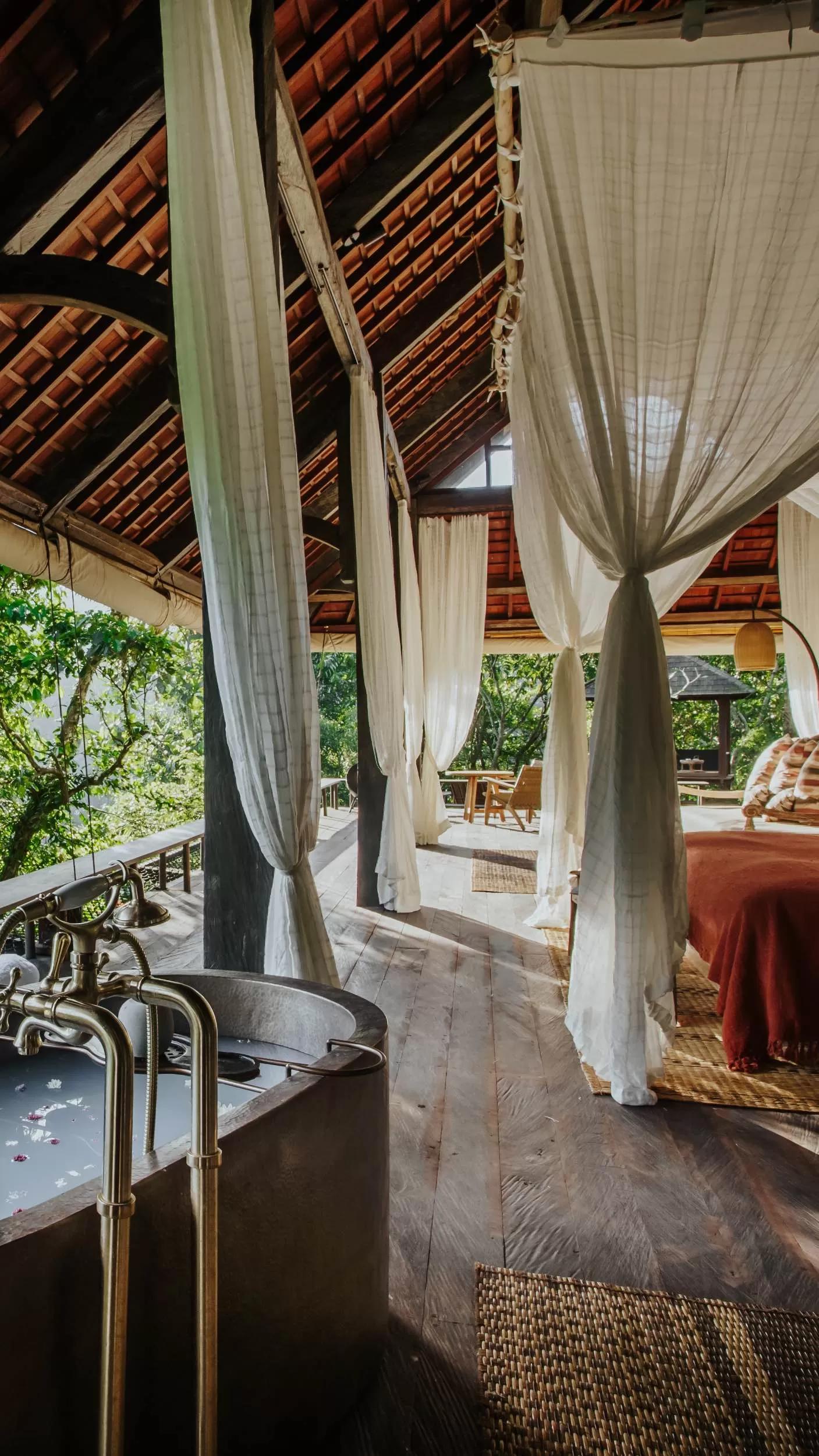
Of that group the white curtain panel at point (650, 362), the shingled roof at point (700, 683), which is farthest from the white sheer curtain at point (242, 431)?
the shingled roof at point (700, 683)

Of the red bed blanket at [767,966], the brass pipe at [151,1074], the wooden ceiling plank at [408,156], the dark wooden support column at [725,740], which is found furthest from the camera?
the dark wooden support column at [725,740]

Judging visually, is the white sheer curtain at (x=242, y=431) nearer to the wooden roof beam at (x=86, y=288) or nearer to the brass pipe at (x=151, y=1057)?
the wooden roof beam at (x=86, y=288)

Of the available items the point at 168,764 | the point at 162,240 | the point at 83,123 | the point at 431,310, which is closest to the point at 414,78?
the point at 162,240

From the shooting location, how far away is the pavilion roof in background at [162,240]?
224cm

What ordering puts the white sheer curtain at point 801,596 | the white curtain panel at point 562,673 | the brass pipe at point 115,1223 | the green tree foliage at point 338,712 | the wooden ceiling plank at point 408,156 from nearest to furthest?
1. the brass pipe at point 115,1223
2. the wooden ceiling plank at point 408,156
3. the white curtain panel at point 562,673
4. the white sheer curtain at point 801,596
5. the green tree foliage at point 338,712

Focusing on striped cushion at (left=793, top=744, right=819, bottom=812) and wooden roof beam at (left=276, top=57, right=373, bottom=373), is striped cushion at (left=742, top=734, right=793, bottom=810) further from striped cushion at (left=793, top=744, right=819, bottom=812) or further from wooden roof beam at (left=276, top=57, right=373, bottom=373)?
wooden roof beam at (left=276, top=57, right=373, bottom=373)

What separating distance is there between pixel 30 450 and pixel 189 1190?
3.91m

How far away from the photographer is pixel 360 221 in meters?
3.17

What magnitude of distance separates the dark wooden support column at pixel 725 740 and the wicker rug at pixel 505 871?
204 inches

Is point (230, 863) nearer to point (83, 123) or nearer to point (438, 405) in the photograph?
point (83, 123)

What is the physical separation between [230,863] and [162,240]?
A: 2573 millimetres

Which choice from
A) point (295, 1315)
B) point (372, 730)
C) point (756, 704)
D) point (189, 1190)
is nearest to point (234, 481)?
point (189, 1190)

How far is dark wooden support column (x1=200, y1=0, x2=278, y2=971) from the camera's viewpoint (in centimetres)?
198

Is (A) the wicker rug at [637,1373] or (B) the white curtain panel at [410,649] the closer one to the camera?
(A) the wicker rug at [637,1373]
